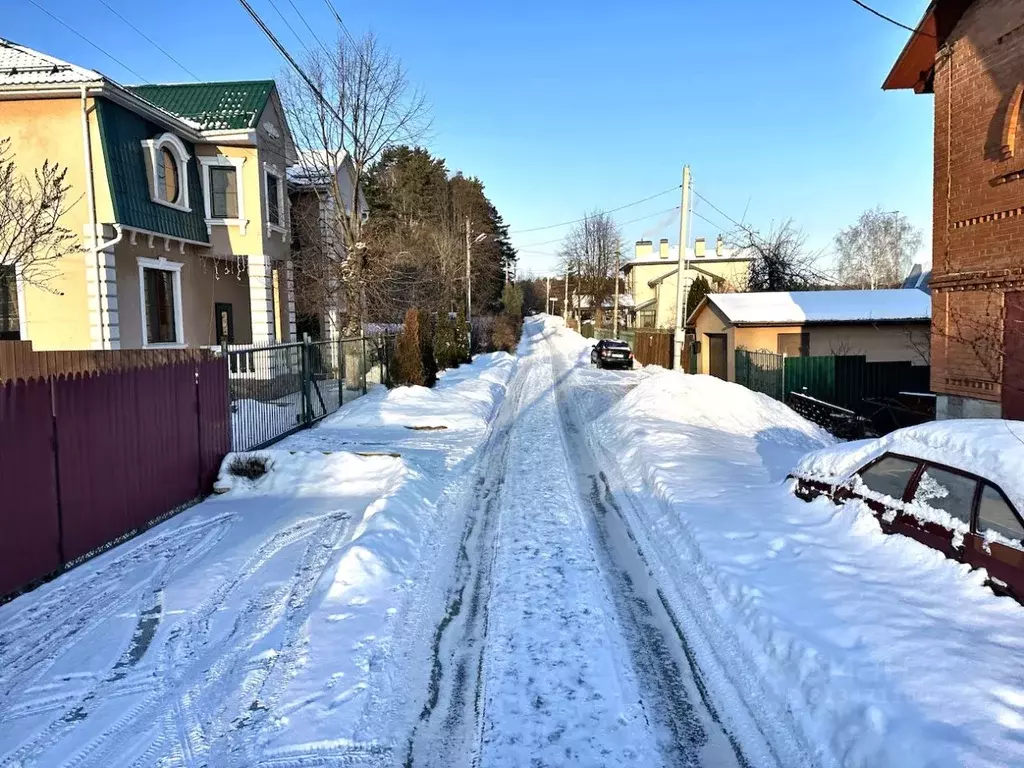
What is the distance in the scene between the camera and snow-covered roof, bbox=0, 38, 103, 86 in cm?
1457

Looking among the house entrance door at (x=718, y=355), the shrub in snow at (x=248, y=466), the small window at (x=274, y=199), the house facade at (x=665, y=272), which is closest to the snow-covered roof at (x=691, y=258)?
the house facade at (x=665, y=272)

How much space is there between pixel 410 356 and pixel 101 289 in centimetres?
823

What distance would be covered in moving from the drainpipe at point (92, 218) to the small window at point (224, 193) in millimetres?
4357

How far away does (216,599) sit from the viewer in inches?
220

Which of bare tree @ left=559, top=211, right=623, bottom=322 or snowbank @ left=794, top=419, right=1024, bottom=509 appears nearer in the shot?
snowbank @ left=794, top=419, right=1024, bottom=509

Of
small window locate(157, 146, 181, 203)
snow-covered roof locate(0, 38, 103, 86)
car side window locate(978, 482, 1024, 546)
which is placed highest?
snow-covered roof locate(0, 38, 103, 86)

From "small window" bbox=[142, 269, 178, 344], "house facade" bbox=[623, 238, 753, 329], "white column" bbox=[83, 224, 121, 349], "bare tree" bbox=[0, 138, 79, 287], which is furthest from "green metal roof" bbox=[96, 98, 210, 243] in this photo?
"house facade" bbox=[623, 238, 753, 329]

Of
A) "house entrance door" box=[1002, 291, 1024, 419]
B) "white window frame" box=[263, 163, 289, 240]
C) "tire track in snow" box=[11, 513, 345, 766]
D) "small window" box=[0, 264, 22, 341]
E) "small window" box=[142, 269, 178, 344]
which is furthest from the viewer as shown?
"white window frame" box=[263, 163, 289, 240]

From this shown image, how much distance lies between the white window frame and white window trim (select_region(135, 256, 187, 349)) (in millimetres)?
3230

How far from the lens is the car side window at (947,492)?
4766 mm

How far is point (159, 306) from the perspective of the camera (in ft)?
59.9

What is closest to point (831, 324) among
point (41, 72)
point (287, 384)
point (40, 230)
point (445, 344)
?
point (445, 344)

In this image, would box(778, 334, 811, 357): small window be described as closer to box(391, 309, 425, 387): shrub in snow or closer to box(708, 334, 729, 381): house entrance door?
box(708, 334, 729, 381): house entrance door

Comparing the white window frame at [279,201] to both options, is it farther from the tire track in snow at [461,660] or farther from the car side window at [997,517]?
the car side window at [997,517]
